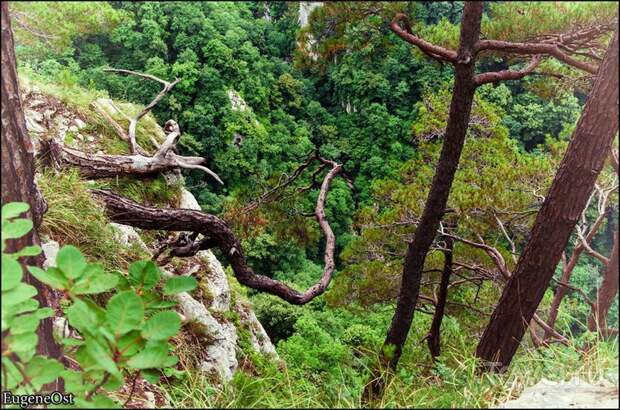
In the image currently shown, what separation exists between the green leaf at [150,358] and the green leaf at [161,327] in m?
0.03

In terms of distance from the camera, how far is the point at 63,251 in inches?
51.0

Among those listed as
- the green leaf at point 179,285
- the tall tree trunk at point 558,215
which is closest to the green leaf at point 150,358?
the green leaf at point 179,285

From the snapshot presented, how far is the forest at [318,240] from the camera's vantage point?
1522mm

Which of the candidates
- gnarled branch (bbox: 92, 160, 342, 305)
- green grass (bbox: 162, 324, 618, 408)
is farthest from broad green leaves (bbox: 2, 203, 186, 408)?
gnarled branch (bbox: 92, 160, 342, 305)

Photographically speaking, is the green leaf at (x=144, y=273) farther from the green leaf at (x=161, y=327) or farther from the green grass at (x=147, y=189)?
the green grass at (x=147, y=189)

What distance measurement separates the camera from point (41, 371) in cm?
128

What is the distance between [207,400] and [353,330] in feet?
21.9

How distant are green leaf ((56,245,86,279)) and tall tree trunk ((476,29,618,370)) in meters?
1.83

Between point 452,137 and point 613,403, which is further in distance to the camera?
point 452,137

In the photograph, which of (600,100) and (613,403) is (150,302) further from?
(600,100)

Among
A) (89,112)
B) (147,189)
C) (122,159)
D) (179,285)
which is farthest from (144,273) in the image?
(89,112)

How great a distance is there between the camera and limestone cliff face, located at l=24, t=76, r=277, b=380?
11.1ft

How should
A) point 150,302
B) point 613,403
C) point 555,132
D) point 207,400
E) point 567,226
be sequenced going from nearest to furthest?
point 613,403
point 150,302
point 207,400
point 567,226
point 555,132

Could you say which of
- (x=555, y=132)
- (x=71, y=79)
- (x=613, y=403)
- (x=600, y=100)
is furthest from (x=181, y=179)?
(x=555, y=132)
